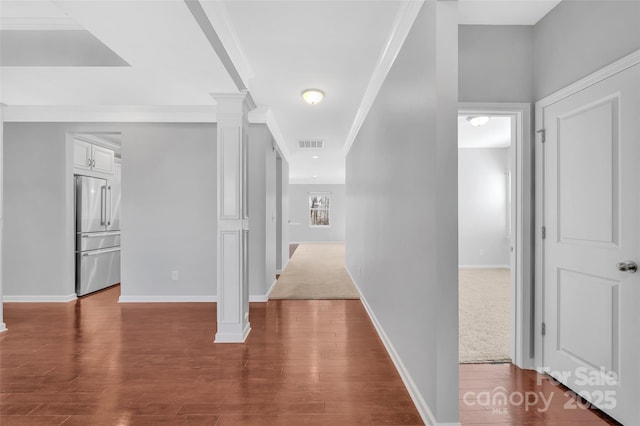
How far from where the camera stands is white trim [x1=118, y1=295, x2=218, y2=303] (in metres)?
4.14

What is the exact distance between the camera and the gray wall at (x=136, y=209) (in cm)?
413

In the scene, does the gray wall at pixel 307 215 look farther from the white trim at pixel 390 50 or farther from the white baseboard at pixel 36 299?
the white baseboard at pixel 36 299

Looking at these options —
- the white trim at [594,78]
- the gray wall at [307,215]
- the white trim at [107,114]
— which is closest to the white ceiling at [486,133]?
the white trim at [594,78]

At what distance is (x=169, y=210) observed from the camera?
13.7ft

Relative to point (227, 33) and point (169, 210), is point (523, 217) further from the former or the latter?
point (169, 210)

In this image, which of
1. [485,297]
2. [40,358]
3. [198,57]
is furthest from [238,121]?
[485,297]

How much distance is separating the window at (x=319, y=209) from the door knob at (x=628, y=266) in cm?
1129

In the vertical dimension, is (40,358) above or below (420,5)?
below

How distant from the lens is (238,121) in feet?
9.63

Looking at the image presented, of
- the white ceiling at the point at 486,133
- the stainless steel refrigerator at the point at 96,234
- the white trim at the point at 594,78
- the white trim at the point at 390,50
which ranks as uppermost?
the white ceiling at the point at 486,133

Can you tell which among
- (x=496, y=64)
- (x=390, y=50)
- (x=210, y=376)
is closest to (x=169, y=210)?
(x=210, y=376)

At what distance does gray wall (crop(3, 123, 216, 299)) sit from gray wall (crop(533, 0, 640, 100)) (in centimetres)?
370

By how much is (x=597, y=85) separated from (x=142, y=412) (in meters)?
3.41

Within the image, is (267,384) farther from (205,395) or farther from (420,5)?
(420,5)
